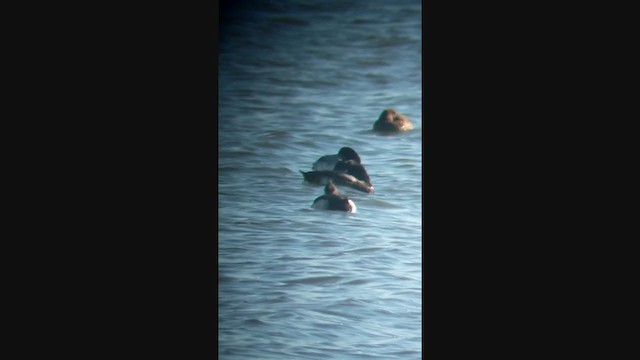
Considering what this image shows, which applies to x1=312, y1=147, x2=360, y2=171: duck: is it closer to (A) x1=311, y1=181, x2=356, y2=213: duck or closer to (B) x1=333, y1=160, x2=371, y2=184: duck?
(B) x1=333, y1=160, x2=371, y2=184: duck

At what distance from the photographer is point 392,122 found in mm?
8742

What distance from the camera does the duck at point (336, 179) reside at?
8.73 m

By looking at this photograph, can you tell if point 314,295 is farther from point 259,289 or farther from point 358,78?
point 358,78

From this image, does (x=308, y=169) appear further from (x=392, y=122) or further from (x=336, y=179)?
(x=392, y=122)

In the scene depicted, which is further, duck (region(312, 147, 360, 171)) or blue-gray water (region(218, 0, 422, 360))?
duck (region(312, 147, 360, 171))

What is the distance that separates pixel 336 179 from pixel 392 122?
23.8 inches

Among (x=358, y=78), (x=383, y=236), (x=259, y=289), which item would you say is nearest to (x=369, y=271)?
(x=383, y=236)

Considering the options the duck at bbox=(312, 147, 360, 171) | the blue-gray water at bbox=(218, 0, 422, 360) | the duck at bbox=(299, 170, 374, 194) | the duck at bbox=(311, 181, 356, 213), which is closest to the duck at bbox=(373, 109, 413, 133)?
the blue-gray water at bbox=(218, 0, 422, 360)

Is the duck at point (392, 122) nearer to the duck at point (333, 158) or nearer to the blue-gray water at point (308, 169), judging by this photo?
the blue-gray water at point (308, 169)

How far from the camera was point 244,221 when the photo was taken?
28.4 ft

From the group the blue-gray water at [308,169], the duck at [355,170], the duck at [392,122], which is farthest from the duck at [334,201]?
the duck at [392,122]

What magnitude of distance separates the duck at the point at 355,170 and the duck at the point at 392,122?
325 millimetres

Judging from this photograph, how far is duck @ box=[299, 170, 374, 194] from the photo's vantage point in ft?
28.6

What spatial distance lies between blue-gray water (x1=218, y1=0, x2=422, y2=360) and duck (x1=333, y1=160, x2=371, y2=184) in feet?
0.19
